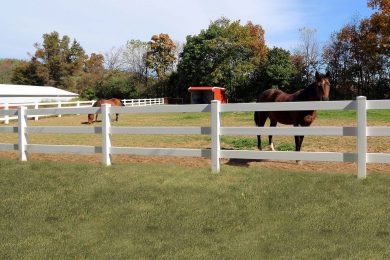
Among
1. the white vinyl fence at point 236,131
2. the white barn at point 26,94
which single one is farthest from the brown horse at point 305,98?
the white barn at point 26,94

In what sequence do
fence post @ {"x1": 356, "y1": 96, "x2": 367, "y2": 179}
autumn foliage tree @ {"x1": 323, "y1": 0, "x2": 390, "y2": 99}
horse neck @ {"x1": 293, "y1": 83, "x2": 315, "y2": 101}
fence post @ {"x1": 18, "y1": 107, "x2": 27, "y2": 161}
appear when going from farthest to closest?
autumn foliage tree @ {"x1": 323, "y1": 0, "x2": 390, "y2": 99} → fence post @ {"x1": 18, "y1": 107, "x2": 27, "y2": 161} → horse neck @ {"x1": 293, "y1": 83, "x2": 315, "y2": 101} → fence post @ {"x1": 356, "y1": 96, "x2": 367, "y2": 179}

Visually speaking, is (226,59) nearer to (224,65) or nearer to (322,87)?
(224,65)

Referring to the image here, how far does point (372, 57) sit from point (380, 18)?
823cm

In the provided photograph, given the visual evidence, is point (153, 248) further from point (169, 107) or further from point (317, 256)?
point (169, 107)

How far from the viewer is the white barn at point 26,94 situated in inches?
2265

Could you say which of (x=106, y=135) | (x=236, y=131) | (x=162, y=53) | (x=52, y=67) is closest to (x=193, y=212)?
(x=236, y=131)

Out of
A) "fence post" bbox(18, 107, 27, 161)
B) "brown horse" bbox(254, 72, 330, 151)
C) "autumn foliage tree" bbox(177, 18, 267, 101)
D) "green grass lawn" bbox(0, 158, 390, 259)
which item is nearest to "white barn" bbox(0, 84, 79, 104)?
"autumn foliage tree" bbox(177, 18, 267, 101)

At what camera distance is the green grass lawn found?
4137mm

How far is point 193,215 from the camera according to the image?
508 centimetres

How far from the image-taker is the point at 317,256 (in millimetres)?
3840

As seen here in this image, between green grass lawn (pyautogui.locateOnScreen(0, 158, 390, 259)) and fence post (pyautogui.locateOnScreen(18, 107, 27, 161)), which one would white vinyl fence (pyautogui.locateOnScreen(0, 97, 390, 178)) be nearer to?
fence post (pyautogui.locateOnScreen(18, 107, 27, 161))

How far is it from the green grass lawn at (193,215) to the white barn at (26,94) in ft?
171

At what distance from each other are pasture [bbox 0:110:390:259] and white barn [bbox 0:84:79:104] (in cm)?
5211

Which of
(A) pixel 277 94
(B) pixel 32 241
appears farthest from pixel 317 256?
(A) pixel 277 94
